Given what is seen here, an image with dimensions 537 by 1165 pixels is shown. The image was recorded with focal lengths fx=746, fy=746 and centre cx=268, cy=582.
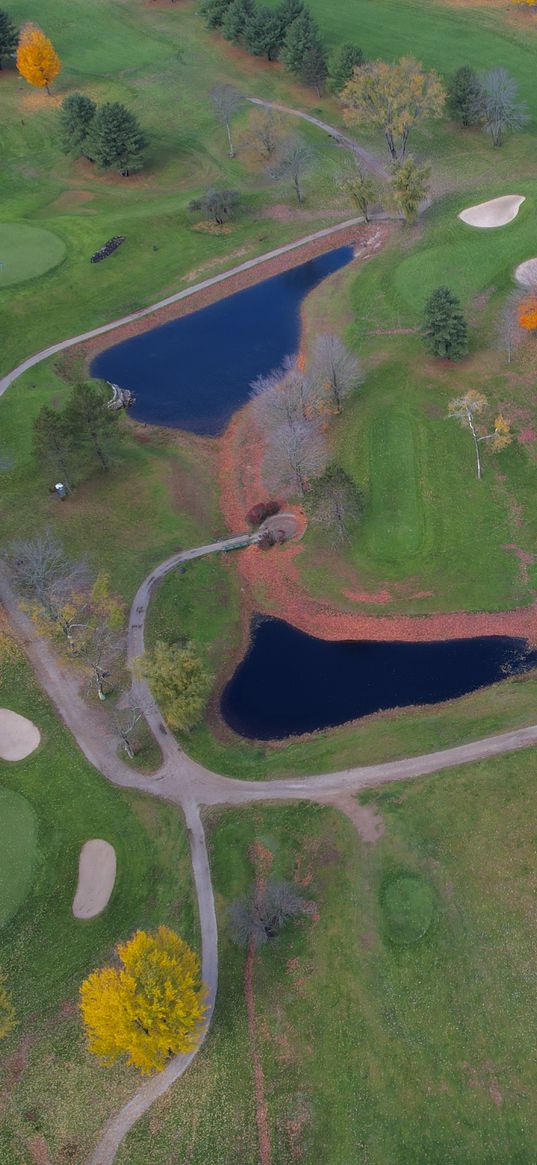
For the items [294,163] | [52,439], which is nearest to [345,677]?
[52,439]

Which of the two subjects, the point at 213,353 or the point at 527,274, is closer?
the point at 527,274

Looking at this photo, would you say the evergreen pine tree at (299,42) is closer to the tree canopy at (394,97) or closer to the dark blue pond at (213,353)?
the tree canopy at (394,97)

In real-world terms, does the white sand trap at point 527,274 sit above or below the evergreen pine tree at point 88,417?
below

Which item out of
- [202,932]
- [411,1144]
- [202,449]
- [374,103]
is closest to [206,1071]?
[202,932]

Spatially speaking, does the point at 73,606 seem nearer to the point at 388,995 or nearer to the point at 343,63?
the point at 388,995

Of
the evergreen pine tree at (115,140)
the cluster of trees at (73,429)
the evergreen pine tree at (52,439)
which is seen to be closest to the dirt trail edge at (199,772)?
the evergreen pine tree at (52,439)

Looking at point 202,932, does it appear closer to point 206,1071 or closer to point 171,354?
point 206,1071
